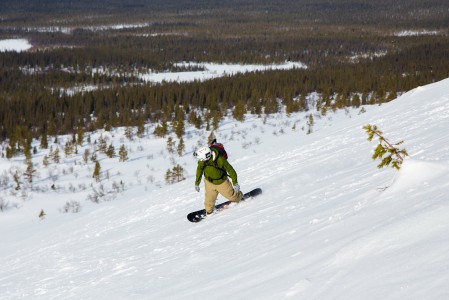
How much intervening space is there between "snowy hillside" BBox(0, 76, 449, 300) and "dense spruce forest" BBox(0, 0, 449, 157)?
604 inches

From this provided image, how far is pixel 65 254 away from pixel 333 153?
5302 mm

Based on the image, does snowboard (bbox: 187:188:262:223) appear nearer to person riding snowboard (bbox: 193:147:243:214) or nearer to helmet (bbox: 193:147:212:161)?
person riding snowboard (bbox: 193:147:243:214)

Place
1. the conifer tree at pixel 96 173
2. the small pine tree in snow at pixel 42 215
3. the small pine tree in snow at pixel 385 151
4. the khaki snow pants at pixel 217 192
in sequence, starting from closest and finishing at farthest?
1. the small pine tree in snow at pixel 385 151
2. the khaki snow pants at pixel 217 192
3. the small pine tree in snow at pixel 42 215
4. the conifer tree at pixel 96 173

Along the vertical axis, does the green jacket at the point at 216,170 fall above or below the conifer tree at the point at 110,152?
above

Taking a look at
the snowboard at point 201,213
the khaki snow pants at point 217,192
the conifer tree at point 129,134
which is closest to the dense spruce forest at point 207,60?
the conifer tree at point 129,134

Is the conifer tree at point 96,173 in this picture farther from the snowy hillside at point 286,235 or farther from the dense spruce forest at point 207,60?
the dense spruce forest at point 207,60

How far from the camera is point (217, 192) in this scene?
7.75 meters

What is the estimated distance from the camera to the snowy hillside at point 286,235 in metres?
3.24

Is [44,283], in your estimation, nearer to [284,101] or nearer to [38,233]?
[38,233]

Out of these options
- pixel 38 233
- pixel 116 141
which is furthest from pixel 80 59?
pixel 38 233

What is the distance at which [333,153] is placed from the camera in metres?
Result: 9.87

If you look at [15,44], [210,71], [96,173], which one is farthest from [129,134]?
[15,44]

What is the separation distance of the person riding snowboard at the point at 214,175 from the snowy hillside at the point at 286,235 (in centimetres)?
31

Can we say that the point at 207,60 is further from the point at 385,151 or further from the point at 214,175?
the point at 385,151
